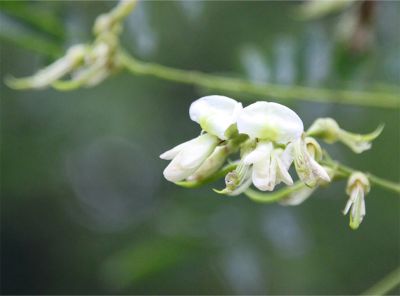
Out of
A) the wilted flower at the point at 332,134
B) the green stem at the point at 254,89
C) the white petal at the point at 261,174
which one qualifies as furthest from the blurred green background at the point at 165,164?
the white petal at the point at 261,174

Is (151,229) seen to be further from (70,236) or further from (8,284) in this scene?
(8,284)

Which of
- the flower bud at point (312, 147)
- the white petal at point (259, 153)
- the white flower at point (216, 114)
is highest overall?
the white flower at point (216, 114)

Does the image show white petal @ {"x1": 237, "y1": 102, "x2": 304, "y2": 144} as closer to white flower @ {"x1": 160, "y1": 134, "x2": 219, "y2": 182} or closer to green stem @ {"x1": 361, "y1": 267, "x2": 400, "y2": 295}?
white flower @ {"x1": 160, "y1": 134, "x2": 219, "y2": 182}

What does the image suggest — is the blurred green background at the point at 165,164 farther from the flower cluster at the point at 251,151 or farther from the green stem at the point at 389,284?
the flower cluster at the point at 251,151

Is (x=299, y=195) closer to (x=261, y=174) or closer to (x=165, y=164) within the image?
(x=261, y=174)

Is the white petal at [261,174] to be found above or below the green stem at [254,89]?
below

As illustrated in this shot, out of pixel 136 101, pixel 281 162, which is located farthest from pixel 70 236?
pixel 281 162

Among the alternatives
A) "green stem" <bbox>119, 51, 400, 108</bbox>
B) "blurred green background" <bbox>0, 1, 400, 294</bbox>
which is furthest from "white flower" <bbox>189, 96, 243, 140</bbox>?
"blurred green background" <bbox>0, 1, 400, 294</bbox>
